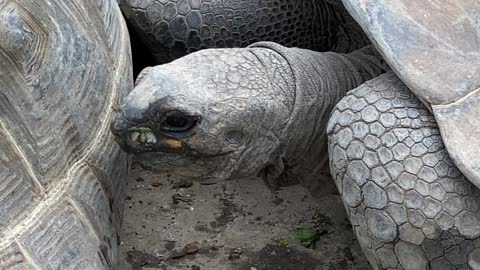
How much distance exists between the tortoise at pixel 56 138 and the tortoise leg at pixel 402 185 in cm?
57

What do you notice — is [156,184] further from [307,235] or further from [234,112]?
[234,112]

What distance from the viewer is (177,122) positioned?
84.7 inches

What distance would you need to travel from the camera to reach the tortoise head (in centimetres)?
214

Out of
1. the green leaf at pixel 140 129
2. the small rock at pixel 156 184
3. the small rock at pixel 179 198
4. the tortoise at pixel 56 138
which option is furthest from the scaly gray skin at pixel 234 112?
the small rock at pixel 156 184

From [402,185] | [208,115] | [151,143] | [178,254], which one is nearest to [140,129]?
[151,143]

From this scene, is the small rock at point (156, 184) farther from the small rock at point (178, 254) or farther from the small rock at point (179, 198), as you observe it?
the small rock at point (178, 254)

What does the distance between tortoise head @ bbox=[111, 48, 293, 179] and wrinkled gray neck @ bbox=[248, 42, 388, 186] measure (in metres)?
0.04

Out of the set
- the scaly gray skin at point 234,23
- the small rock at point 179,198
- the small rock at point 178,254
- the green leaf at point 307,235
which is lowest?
the green leaf at point 307,235

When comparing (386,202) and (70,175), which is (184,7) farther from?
(386,202)

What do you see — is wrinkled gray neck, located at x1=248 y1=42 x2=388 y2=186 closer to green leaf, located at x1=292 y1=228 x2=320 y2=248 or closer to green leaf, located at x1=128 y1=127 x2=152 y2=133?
green leaf, located at x1=128 y1=127 x2=152 y2=133

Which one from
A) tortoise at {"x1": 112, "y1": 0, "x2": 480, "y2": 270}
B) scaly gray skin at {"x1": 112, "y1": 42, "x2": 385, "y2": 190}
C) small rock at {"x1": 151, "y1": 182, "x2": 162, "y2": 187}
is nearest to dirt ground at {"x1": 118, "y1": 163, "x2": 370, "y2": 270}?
small rock at {"x1": 151, "y1": 182, "x2": 162, "y2": 187}

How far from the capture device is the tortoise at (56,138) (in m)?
1.95

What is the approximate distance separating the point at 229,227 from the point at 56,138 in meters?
1.05

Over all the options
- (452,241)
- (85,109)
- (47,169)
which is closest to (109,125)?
(85,109)
